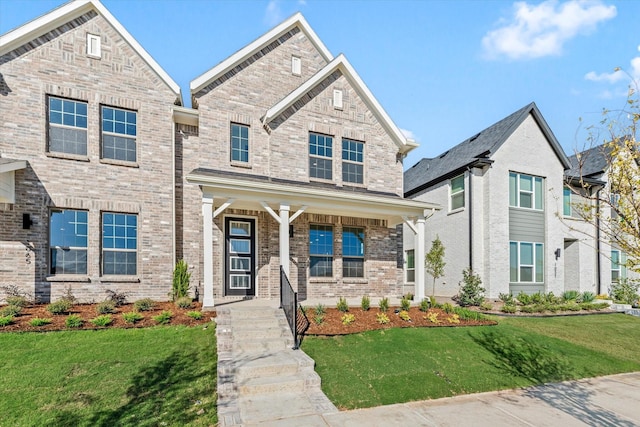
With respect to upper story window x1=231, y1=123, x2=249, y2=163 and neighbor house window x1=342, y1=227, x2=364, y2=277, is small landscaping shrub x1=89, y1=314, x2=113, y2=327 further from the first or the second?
neighbor house window x1=342, y1=227, x2=364, y2=277

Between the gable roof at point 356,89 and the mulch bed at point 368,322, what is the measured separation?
20.4 ft

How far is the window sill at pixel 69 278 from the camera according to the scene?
9.37m

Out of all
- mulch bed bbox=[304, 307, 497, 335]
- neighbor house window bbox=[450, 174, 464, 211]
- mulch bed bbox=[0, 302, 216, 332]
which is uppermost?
neighbor house window bbox=[450, 174, 464, 211]

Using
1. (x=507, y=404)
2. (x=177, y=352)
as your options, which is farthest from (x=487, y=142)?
(x=177, y=352)

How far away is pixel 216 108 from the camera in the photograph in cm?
1134

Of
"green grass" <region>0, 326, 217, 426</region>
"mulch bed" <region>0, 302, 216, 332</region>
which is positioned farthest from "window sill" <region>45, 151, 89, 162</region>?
"green grass" <region>0, 326, 217, 426</region>

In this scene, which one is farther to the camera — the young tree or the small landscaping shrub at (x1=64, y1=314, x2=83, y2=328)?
the young tree

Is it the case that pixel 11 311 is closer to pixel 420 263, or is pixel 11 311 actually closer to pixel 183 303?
pixel 183 303

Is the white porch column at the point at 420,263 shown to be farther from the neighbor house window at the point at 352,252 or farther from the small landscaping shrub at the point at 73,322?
the small landscaping shrub at the point at 73,322

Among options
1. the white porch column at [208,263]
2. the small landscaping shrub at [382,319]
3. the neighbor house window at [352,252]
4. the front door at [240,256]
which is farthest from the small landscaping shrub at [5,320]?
the neighbor house window at [352,252]

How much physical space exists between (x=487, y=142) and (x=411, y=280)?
24.8 feet

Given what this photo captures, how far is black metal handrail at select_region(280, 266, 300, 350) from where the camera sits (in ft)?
23.1

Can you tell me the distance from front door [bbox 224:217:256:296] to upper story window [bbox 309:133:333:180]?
277 centimetres

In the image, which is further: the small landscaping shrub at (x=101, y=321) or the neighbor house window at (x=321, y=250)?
the neighbor house window at (x=321, y=250)
